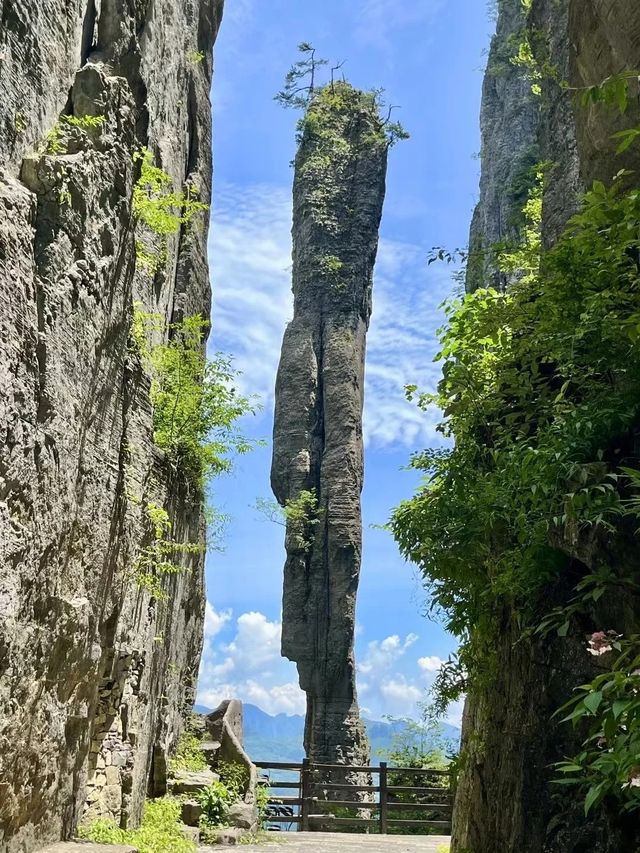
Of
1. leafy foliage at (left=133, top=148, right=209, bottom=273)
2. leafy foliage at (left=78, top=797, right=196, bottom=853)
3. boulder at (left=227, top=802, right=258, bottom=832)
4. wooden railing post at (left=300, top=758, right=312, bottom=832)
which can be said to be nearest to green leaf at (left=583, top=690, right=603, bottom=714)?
leafy foliage at (left=78, top=797, right=196, bottom=853)

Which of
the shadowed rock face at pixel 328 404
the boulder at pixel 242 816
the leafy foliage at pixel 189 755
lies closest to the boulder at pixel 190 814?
the boulder at pixel 242 816

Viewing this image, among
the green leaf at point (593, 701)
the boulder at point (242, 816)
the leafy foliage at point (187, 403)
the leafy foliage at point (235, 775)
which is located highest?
the leafy foliage at point (187, 403)

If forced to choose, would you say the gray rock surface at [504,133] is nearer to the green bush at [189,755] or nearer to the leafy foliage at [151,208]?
the leafy foliage at [151,208]

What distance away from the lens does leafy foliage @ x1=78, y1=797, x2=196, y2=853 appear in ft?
23.9

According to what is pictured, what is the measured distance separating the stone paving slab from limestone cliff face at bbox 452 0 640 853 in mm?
4834

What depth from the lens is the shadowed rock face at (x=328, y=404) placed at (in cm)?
2558

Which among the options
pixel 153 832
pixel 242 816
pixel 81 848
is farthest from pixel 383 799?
pixel 81 848

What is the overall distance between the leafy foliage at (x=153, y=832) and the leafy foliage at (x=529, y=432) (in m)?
3.33

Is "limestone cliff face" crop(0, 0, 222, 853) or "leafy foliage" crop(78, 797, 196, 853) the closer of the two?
"limestone cliff face" crop(0, 0, 222, 853)

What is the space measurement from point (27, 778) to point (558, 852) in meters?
3.28

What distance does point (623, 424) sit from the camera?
Result: 18.1 ft

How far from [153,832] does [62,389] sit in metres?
5.97

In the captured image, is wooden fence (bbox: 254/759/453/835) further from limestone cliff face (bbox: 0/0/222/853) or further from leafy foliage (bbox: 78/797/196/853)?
limestone cliff face (bbox: 0/0/222/853)

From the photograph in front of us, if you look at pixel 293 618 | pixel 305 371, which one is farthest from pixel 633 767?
pixel 305 371
